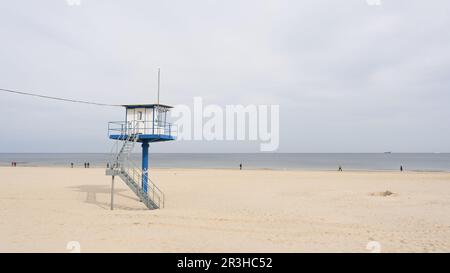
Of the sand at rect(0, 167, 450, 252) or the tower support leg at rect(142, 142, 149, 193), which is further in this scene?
the tower support leg at rect(142, 142, 149, 193)

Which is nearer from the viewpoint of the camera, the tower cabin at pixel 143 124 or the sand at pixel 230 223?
the sand at pixel 230 223

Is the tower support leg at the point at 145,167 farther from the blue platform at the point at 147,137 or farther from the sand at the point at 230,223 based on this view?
the sand at the point at 230,223

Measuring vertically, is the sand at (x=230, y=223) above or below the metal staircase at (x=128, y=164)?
below

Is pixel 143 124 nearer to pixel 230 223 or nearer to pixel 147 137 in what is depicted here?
pixel 147 137

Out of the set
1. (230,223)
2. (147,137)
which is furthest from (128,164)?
(230,223)

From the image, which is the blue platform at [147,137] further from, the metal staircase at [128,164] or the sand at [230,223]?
the sand at [230,223]

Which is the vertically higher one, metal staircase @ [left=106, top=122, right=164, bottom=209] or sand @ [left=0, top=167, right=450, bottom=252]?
metal staircase @ [left=106, top=122, right=164, bottom=209]

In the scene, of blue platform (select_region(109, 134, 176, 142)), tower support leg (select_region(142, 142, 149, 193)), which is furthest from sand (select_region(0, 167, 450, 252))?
blue platform (select_region(109, 134, 176, 142))

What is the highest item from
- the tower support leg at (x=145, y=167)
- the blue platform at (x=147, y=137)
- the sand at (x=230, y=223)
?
the blue platform at (x=147, y=137)

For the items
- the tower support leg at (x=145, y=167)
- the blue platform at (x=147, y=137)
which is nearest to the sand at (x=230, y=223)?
the tower support leg at (x=145, y=167)

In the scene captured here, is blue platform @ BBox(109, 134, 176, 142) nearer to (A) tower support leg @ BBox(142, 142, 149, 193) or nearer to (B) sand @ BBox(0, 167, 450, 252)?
(A) tower support leg @ BBox(142, 142, 149, 193)
